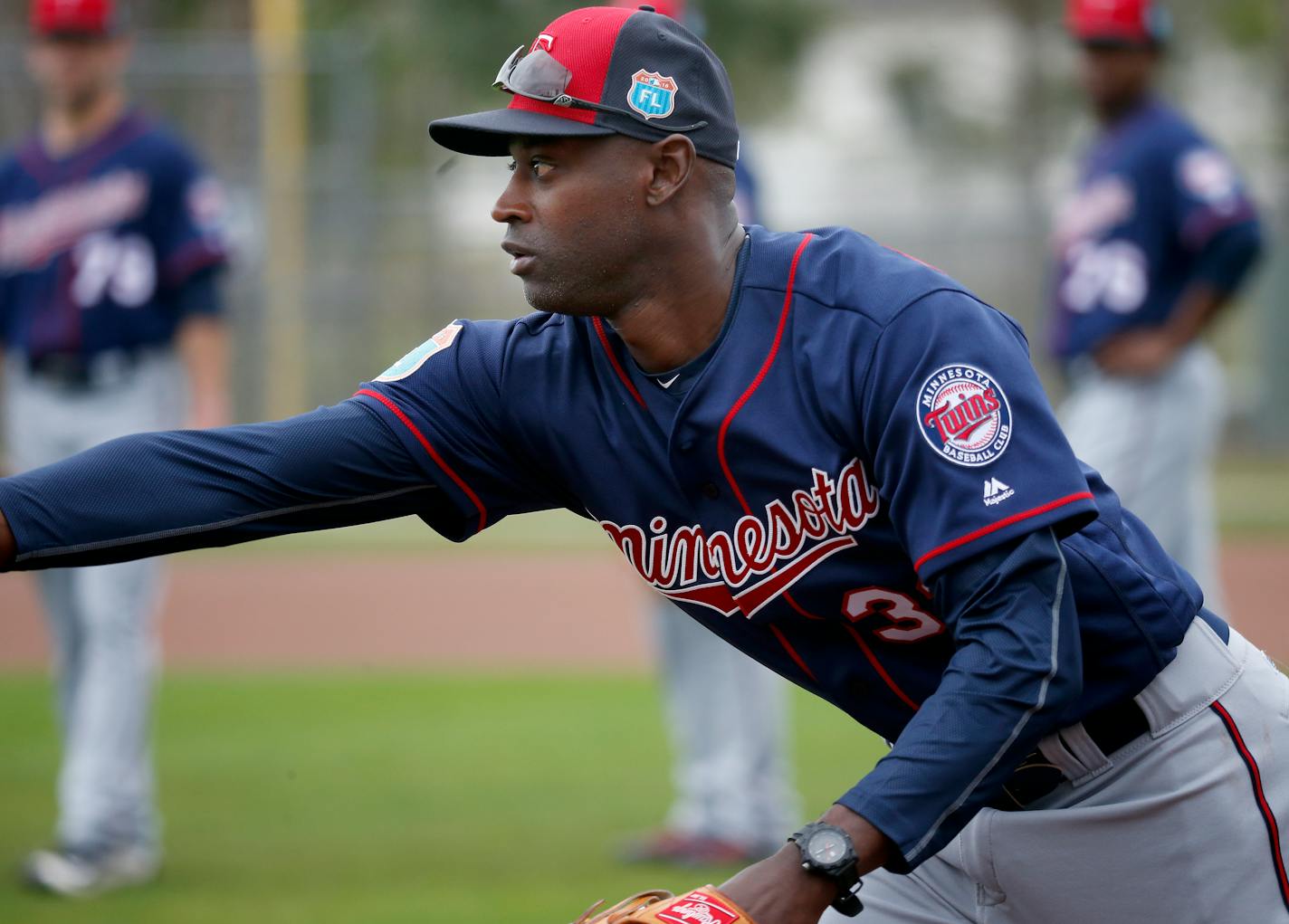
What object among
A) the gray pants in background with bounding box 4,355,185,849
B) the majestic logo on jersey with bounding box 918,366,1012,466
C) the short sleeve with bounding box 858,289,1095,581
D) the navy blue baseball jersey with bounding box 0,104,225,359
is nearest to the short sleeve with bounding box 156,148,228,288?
the navy blue baseball jersey with bounding box 0,104,225,359

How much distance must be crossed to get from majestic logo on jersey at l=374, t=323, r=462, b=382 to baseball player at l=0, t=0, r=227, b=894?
3.07m

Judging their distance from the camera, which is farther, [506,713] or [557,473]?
[506,713]

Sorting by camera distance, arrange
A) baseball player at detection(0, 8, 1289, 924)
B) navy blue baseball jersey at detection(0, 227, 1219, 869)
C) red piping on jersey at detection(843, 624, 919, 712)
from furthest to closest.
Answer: red piping on jersey at detection(843, 624, 919, 712), baseball player at detection(0, 8, 1289, 924), navy blue baseball jersey at detection(0, 227, 1219, 869)

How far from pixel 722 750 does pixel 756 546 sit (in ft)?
10.8

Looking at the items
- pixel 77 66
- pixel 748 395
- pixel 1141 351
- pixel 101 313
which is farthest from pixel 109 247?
pixel 748 395

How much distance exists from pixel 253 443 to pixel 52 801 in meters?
4.42

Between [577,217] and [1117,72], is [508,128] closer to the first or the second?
[577,217]

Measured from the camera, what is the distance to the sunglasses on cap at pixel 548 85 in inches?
103

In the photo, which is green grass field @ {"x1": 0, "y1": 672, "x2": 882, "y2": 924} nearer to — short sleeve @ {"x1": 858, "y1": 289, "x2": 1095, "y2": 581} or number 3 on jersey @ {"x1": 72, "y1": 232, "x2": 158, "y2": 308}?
number 3 on jersey @ {"x1": 72, "y1": 232, "x2": 158, "y2": 308}

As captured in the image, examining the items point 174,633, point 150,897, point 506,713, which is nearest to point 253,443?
point 150,897

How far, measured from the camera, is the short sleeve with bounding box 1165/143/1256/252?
247 inches

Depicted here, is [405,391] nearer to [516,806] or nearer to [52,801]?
[516,806]

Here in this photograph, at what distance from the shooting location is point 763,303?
2711 millimetres

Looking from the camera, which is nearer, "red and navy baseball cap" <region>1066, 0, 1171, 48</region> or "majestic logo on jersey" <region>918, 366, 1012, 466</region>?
"majestic logo on jersey" <region>918, 366, 1012, 466</region>
